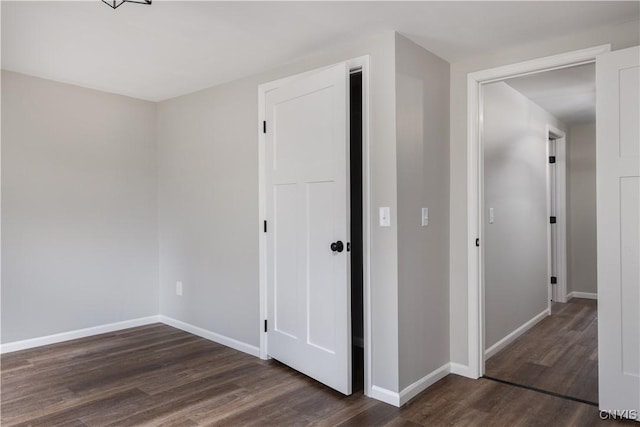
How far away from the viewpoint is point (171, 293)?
14.3ft

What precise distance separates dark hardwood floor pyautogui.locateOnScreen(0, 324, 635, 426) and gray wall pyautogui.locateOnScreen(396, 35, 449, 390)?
12.2 inches

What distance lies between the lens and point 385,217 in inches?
104

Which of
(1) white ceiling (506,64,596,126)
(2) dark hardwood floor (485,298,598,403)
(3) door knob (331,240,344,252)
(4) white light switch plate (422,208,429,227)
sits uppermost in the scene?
(1) white ceiling (506,64,596,126)

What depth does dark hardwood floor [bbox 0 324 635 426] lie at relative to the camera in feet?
7.91

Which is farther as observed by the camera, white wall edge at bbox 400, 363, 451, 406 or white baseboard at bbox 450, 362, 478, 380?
white baseboard at bbox 450, 362, 478, 380

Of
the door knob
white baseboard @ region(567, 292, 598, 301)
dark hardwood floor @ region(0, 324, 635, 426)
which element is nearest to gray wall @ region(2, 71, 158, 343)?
dark hardwood floor @ region(0, 324, 635, 426)

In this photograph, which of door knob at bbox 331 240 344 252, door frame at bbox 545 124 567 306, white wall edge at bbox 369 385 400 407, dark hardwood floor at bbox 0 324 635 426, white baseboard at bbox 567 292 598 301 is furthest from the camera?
white baseboard at bbox 567 292 598 301

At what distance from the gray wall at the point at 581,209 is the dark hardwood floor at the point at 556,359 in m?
1.21

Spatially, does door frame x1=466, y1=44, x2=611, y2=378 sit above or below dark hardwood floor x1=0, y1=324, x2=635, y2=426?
above

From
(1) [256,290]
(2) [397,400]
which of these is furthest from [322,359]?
(1) [256,290]

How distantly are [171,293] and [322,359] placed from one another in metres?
2.17

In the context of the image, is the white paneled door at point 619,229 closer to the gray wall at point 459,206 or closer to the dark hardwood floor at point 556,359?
the dark hardwood floor at point 556,359

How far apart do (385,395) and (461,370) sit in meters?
0.75

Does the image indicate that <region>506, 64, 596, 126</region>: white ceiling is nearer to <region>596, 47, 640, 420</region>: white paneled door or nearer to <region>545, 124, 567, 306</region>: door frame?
<region>545, 124, 567, 306</region>: door frame
